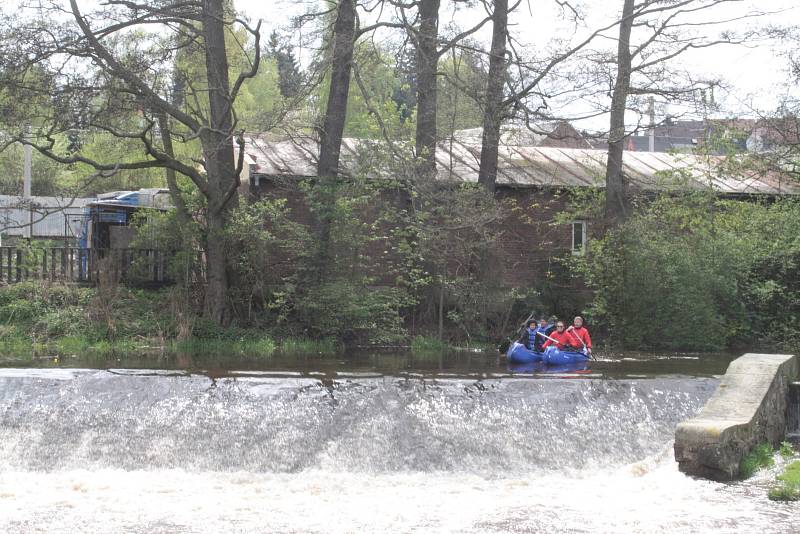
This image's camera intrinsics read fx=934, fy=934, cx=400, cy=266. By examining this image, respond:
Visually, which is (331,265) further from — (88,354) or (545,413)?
(545,413)

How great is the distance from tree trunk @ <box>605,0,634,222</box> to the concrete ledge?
9.44 m

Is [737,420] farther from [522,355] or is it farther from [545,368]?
[522,355]

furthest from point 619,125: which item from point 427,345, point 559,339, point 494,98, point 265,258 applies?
point 265,258

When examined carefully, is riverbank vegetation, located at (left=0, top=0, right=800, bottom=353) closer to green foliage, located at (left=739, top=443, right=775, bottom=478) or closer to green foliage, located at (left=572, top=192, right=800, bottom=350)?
green foliage, located at (left=572, top=192, right=800, bottom=350)

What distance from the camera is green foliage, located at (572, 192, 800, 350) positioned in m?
21.5

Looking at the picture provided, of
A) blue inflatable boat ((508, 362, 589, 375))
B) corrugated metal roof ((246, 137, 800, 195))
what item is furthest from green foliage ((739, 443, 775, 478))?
corrugated metal roof ((246, 137, 800, 195))

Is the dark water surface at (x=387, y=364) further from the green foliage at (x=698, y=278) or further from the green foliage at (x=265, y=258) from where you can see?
the green foliage at (x=265, y=258)

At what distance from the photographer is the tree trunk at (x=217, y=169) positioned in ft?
67.8

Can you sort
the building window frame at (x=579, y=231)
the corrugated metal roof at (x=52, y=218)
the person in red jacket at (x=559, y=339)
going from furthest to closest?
the corrugated metal roof at (x=52, y=218)
the building window frame at (x=579, y=231)
the person in red jacket at (x=559, y=339)

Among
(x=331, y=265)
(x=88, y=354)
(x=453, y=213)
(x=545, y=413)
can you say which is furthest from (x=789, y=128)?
(x=88, y=354)

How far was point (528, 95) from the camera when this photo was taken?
2188 cm

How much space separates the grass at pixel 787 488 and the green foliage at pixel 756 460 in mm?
430

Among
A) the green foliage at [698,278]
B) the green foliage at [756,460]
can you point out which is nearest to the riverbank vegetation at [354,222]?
the green foliage at [698,278]

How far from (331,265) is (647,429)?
30.3ft
